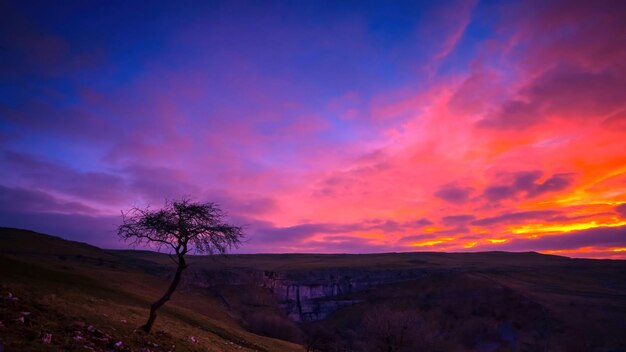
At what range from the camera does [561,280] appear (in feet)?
482

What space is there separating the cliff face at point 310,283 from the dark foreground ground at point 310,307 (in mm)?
428

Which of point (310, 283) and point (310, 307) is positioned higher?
point (310, 283)

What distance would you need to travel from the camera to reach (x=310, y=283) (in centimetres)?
14775

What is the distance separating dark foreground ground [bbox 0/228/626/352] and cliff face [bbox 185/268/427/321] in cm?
43

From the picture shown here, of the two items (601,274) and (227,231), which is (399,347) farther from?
(601,274)

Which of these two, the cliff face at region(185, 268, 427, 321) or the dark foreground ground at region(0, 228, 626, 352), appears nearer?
the dark foreground ground at region(0, 228, 626, 352)

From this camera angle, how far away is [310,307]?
13688cm

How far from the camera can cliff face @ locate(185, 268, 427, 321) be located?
12694cm

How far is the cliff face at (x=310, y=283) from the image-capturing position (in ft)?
416

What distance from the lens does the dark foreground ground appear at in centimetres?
2202

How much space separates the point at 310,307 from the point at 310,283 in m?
12.1

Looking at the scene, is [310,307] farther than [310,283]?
No

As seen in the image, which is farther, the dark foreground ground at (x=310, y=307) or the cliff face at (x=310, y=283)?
the cliff face at (x=310, y=283)

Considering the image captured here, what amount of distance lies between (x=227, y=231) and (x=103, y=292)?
30069mm
